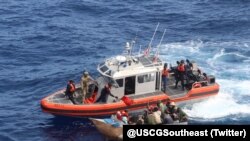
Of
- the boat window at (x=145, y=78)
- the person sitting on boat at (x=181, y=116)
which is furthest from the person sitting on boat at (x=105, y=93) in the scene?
the person sitting on boat at (x=181, y=116)

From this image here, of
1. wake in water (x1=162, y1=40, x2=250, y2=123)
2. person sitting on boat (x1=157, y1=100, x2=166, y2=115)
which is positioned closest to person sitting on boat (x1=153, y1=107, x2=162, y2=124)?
person sitting on boat (x1=157, y1=100, x2=166, y2=115)

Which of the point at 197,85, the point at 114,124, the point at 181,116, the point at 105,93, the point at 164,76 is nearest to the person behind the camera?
the point at 114,124

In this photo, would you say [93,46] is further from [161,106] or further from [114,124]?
[114,124]

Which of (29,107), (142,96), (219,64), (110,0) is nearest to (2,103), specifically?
(29,107)

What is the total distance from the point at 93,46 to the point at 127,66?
1287 centimetres

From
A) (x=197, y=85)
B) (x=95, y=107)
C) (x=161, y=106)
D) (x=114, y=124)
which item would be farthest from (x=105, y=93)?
(x=197, y=85)

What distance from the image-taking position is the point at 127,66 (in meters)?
35.3

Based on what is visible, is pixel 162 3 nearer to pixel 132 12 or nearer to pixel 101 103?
pixel 132 12

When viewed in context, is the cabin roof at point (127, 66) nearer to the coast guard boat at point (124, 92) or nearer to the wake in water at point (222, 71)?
the coast guard boat at point (124, 92)

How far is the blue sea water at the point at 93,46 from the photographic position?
35938 millimetres

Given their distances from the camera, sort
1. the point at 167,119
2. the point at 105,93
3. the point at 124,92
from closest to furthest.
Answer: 1. the point at 167,119
2. the point at 105,93
3. the point at 124,92

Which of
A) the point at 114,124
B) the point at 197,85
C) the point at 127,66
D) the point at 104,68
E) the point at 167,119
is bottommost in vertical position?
the point at 114,124

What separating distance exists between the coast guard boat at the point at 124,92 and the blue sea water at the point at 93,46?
3.87 ft

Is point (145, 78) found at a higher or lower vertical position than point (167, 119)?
higher
